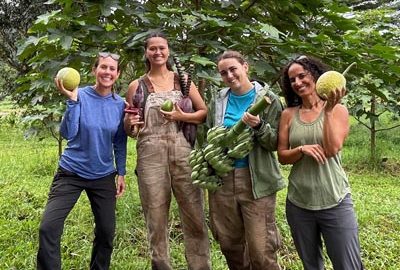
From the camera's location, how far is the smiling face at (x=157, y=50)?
2783 mm

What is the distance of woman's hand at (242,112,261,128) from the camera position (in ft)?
8.06

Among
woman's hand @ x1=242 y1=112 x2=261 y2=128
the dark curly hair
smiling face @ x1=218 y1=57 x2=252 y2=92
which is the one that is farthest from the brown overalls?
the dark curly hair

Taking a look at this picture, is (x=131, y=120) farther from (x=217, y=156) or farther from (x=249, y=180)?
(x=249, y=180)

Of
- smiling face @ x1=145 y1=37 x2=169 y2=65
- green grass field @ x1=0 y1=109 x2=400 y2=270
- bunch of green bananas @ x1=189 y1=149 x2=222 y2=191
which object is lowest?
green grass field @ x1=0 y1=109 x2=400 y2=270

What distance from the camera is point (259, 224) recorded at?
273 cm

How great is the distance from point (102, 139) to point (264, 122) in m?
1.02

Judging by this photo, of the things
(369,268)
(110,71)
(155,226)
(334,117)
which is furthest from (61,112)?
(369,268)

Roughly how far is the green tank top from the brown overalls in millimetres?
712

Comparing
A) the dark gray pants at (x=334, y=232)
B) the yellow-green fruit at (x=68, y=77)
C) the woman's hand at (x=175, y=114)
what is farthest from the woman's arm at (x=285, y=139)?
the yellow-green fruit at (x=68, y=77)

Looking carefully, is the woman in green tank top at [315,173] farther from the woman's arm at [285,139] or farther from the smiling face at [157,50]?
the smiling face at [157,50]

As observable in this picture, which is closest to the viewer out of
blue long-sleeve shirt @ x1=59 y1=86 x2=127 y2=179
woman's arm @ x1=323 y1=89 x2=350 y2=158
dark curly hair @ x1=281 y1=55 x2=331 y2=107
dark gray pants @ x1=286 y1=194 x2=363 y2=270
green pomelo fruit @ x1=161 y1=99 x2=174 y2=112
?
woman's arm @ x1=323 y1=89 x2=350 y2=158

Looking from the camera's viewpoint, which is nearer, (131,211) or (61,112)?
(61,112)

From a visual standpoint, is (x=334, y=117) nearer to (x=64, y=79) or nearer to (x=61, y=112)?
(x=64, y=79)

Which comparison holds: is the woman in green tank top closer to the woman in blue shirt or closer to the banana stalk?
the banana stalk
